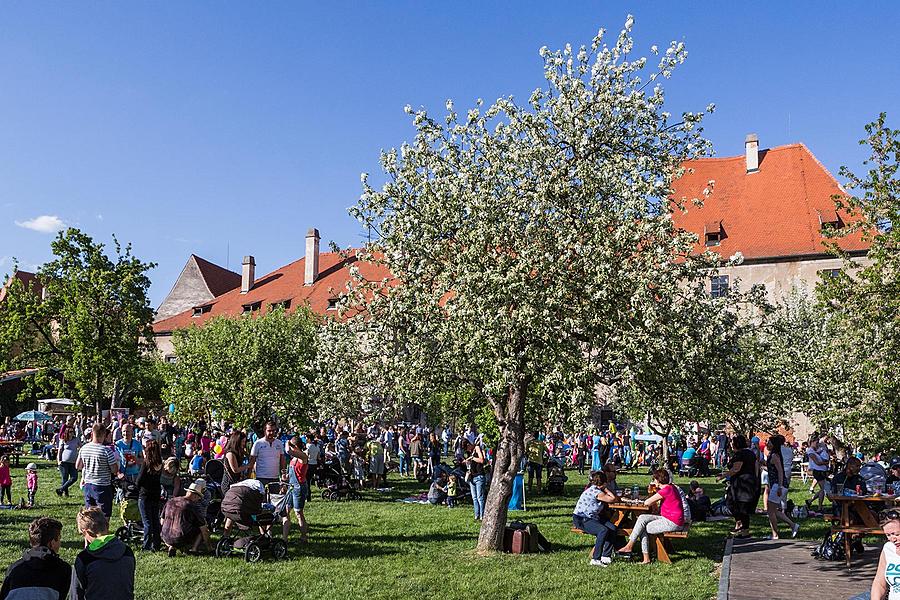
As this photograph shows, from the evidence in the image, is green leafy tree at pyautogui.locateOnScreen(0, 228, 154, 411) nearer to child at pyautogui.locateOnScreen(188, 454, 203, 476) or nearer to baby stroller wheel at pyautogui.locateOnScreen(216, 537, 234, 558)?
child at pyautogui.locateOnScreen(188, 454, 203, 476)

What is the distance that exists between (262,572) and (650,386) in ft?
Result: 21.5

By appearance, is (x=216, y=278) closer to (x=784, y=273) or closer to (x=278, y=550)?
(x=784, y=273)

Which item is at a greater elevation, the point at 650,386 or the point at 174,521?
the point at 650,386

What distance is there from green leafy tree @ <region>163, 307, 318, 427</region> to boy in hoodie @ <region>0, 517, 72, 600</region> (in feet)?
108

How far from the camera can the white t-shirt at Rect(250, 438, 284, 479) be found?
47.1ft

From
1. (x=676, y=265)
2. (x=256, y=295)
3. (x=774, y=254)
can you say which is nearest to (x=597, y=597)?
(x=676, y=265)

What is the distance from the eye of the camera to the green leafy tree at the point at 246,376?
40.8m

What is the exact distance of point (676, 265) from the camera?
1150 centimetres

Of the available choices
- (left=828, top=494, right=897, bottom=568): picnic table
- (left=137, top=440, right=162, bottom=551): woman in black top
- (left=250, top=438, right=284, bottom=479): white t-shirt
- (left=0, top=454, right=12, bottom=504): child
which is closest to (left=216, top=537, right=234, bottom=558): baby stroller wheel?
(left=137, top=440, right=162, bottom=551): woman in black top

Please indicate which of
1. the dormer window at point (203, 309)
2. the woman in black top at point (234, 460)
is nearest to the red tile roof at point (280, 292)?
the dormer window at point (203, 309)

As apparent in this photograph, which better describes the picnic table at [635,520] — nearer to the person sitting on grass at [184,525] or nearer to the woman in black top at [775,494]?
the woman in black top at [775,494]

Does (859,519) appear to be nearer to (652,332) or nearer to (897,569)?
(652,332)

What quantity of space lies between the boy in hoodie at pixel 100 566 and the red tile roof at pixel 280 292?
56.4 m

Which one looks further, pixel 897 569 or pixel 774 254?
pixel 774 254
